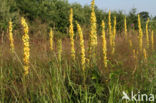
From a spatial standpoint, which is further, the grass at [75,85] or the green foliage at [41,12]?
the green foliage at [41,12]

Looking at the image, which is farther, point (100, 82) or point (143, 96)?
point (100, 82)

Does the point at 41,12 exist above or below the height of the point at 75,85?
above

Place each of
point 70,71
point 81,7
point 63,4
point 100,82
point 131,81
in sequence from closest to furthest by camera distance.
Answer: point 131,81 → point 100,82 → point 70,71 → point 63,4 → point 81,7

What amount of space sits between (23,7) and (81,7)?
13.7 ft

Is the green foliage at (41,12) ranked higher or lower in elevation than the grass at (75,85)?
higher

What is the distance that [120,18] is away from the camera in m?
13.8

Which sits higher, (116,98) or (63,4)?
(63,4)

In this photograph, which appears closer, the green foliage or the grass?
the grass

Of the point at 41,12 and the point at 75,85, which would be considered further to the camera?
the point at 41,12

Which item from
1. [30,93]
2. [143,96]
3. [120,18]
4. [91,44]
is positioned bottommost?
[143,96]

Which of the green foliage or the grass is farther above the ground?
the green foliage

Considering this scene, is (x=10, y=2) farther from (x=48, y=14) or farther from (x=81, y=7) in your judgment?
(x=81, y=7)

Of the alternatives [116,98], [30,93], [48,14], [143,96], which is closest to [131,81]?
[143,96]

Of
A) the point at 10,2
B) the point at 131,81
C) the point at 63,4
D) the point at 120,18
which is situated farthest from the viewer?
the point at 120,18
